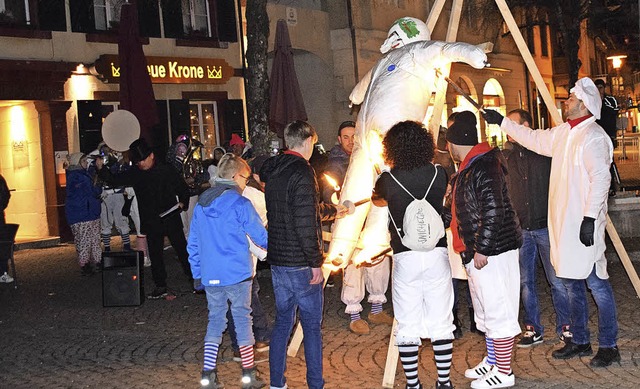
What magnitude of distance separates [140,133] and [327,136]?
13.1 metres

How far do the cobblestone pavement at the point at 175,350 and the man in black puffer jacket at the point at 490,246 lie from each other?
1.25 feet

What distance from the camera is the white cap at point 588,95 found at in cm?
694

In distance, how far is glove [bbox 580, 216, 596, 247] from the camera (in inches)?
262

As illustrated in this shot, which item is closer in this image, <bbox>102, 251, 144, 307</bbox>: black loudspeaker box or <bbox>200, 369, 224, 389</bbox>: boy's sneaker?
<bbox>200, 369, 224, 389</bbox>: boy's sneaker

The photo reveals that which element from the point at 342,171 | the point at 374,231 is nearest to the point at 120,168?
the point at 342,171

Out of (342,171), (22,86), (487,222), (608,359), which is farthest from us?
(22,86)

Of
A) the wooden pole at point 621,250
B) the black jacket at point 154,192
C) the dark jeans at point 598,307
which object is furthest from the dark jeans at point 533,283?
the black jacket at point 154,192

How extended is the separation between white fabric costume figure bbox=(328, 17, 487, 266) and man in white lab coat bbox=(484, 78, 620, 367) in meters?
0.68

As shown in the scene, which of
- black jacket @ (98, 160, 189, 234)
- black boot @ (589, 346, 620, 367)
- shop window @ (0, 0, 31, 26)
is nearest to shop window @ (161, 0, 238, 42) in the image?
shop window @ (0, 0, 31, 26)

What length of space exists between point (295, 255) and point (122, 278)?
206 inches

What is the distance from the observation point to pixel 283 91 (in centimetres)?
1430

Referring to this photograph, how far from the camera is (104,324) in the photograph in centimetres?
1013

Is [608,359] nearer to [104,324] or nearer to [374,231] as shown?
[374,231]

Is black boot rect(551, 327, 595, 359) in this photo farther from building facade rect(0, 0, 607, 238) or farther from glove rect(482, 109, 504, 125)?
building facade rect(0, 0, 607, 238)
